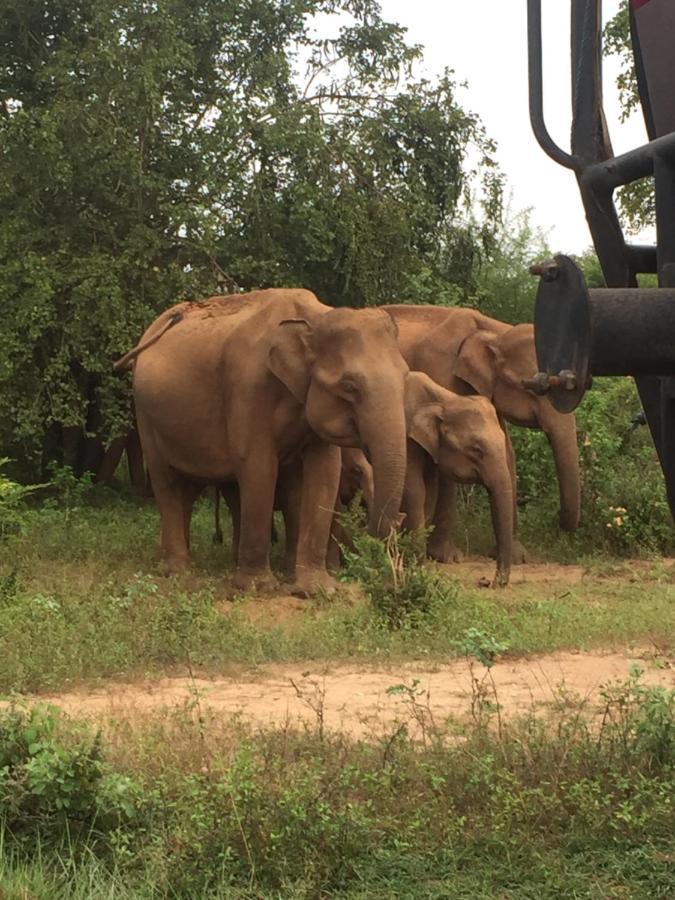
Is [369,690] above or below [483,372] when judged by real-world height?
below

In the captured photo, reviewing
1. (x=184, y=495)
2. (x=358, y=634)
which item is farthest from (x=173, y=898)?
(x=184, y=495)

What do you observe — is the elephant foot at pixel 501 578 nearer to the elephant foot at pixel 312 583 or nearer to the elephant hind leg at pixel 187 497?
the elephant foot at pixel 312 583

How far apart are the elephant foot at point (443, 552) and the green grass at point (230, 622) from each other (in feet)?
5.60

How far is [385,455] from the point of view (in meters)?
8.84

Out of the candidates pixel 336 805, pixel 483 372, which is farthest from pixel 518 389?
pixel 336 805

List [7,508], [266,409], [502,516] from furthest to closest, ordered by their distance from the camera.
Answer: [7,508], [502,516], [266,409]

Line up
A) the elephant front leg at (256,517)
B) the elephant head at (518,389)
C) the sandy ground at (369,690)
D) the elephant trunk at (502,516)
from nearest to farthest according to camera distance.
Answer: the sandy ground at (369,690) → the elephant front leg at (256,517) → the elephant trunk at (502,516) → the elephant head at (518,389)

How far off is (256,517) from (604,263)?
6.70 m

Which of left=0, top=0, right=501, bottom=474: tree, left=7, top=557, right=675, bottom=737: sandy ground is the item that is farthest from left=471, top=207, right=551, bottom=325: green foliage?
left=7, top=557, right=675, bottom=737: sandy ground

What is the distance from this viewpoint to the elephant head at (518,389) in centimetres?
1131

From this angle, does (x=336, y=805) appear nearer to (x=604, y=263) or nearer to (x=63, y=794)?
(x=63, y=794)

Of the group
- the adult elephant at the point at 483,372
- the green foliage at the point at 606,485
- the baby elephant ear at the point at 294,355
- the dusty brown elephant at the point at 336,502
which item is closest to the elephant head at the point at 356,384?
the baby elephant ear at the point at 294,355

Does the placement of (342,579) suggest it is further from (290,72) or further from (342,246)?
(290,72)

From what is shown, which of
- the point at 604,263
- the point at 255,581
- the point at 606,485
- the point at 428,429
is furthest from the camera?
the point at 606,485
